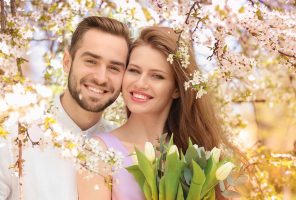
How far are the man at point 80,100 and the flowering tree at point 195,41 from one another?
28 centimetres

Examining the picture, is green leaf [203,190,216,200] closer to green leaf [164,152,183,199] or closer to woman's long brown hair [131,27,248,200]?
green leaf [164,152,183,199]

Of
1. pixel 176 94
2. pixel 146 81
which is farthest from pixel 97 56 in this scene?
pixel 176 94

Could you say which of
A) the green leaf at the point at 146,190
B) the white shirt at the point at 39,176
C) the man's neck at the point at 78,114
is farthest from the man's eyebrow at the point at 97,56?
the green leaf at the point at 146,190

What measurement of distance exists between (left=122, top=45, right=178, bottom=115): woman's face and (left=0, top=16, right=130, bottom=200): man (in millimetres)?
95

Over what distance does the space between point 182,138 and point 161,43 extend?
53cm

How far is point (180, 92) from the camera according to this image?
330 cm

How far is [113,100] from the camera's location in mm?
3268

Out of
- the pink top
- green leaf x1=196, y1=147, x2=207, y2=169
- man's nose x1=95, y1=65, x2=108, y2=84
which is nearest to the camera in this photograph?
green leaf x1=196, y1=147, x2=207, y2=169

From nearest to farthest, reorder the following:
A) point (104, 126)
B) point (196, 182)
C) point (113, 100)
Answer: point (196, 182), point (113, 100), point (104, 126)

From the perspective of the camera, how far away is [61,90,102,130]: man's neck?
3.28 meters

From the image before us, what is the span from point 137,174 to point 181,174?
0.21 m

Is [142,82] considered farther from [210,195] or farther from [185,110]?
[210,195]

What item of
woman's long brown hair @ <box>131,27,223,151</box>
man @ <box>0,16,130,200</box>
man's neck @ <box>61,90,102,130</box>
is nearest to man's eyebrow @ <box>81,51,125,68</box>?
man @ <box>0,16,130,200</box>

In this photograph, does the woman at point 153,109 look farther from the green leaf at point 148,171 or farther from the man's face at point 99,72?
the green leaf at point 148,171
